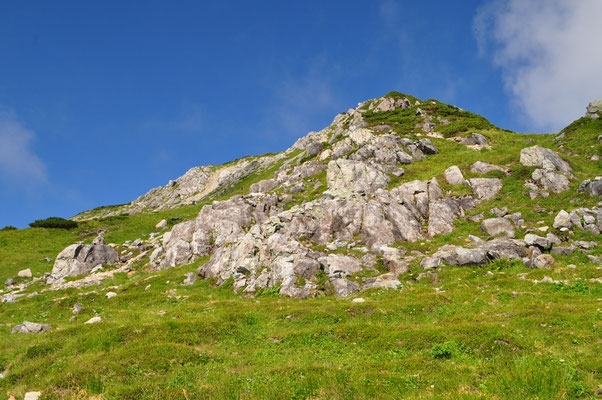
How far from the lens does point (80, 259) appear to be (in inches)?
1506

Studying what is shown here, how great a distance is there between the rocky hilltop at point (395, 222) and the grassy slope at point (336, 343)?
6.44ft

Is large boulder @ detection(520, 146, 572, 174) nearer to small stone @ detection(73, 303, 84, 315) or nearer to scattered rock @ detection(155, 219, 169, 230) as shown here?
small stone @ detection(73, 303, 84, 315)

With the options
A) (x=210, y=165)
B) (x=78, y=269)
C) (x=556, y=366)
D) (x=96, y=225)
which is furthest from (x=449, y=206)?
(x=210, y=165)

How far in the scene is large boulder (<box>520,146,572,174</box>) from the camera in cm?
3497

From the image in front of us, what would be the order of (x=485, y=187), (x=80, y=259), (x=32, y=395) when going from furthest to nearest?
(x=80, y=259), (x=485, y=187), (x=32, y=395)

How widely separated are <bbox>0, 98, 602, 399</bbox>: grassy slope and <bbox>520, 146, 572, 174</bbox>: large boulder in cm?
1329

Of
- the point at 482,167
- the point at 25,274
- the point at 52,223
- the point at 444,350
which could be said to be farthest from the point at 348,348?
the point at 52,223

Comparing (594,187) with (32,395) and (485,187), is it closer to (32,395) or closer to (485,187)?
(485,187)

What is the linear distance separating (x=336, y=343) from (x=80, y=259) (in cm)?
3734

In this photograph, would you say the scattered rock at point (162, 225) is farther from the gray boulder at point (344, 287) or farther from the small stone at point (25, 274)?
the gray boulder at point (344, 287)

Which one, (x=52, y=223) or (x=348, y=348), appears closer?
(x=348, y=348)

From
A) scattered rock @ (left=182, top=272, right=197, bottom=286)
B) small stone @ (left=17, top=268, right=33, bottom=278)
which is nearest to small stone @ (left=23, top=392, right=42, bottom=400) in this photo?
scattered rock @ (left=182, top=272, right=197, bottom=286)

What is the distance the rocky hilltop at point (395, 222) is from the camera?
24094 mm

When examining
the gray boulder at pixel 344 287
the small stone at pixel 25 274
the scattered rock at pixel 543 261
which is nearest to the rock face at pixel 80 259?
the small stone at pixel 25 274
